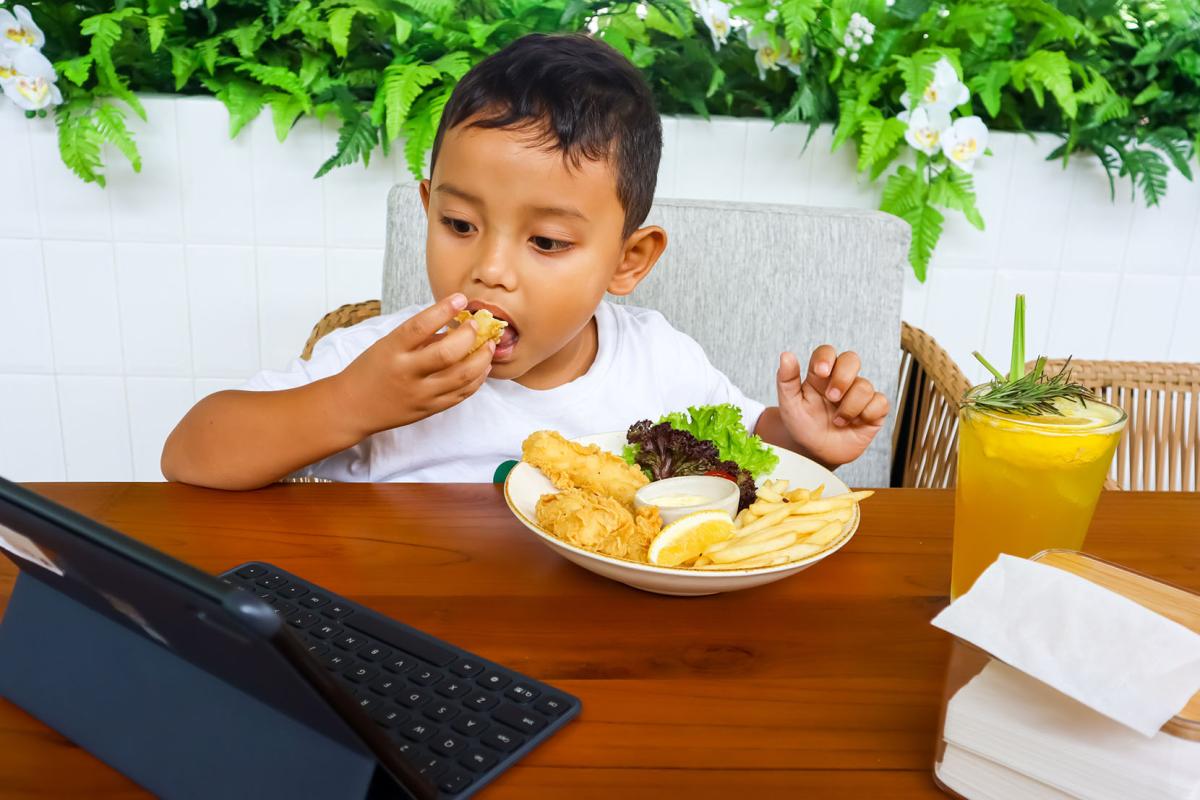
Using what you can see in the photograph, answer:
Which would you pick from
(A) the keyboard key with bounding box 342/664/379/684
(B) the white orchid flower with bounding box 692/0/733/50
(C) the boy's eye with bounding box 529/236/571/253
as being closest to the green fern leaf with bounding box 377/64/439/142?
(B) the white orchid flower with bounding box 692/0/733/50

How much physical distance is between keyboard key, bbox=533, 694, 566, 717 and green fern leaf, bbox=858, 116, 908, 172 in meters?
1.76

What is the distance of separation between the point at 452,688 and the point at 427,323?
16.5 inches

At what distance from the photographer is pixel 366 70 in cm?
224

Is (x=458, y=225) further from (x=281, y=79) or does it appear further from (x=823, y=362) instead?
(x=281, y=79)

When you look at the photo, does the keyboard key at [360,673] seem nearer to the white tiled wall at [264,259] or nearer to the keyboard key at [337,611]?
the keyboard key at [337,611]

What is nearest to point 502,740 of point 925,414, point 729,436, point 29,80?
point 729,436

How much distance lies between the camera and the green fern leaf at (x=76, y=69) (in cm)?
206

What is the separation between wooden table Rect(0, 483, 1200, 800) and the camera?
0.62m

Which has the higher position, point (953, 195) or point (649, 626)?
point (953, 195)

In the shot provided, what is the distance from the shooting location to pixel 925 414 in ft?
5.38

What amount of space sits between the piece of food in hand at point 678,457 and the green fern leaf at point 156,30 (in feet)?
5.30

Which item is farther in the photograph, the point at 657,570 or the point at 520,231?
the point at 520,231

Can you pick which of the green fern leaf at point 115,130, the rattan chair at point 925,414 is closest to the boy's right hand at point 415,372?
the rattan chair at point 925,414

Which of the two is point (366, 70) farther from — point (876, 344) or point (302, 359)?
point (876, 344)
